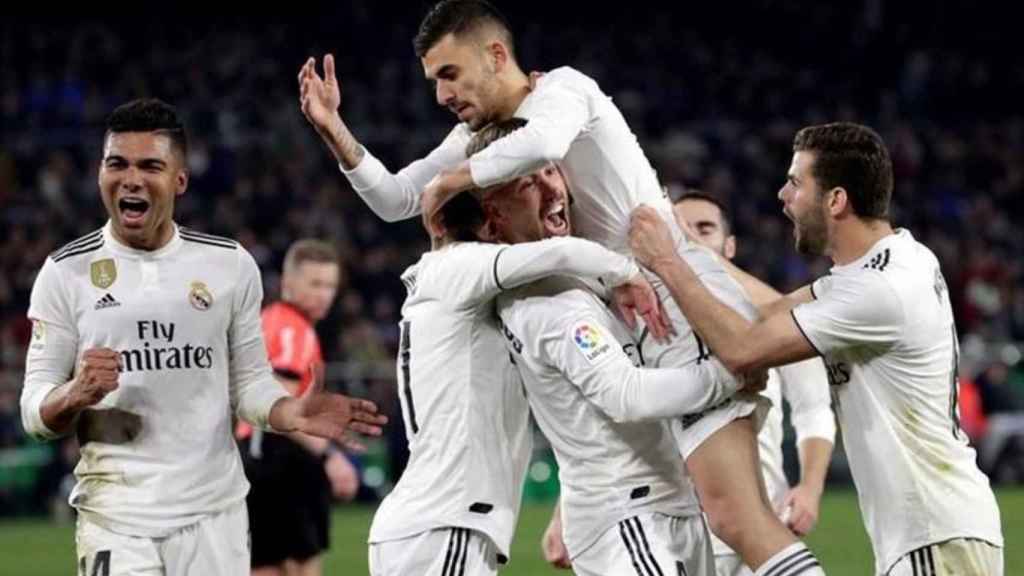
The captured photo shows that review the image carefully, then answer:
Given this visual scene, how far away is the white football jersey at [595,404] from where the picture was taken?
571 centimetres

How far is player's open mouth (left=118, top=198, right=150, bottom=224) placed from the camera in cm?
624

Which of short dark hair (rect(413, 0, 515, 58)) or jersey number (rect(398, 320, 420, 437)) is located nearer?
jersey number (rect(398, 320, 420, 437))

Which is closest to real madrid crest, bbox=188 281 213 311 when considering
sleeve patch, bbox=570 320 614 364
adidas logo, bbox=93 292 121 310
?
adidas logo, bbox=93 292 121 310

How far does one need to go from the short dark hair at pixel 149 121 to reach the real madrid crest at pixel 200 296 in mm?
467

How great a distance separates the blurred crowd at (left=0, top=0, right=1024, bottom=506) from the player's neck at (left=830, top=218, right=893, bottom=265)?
13984 mm

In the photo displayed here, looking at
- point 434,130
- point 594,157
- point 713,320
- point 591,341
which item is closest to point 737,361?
point 713,320

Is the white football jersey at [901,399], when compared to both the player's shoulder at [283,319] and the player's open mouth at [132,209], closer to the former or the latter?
the player's open mouth at [132,209]

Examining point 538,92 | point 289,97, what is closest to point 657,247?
point 538,92

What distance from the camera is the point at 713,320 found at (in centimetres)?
586

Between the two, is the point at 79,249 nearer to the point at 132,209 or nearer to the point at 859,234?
the point at 132,209

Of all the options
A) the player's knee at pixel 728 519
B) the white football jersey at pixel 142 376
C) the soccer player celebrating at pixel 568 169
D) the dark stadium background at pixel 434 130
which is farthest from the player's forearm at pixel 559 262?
the dark stadium background at pixel 434 130

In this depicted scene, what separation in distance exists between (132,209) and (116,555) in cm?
117

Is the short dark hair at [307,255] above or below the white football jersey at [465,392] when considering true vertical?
above

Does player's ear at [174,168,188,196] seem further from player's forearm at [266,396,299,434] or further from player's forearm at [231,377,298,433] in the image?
player's forearm at [266,396,299,434]
